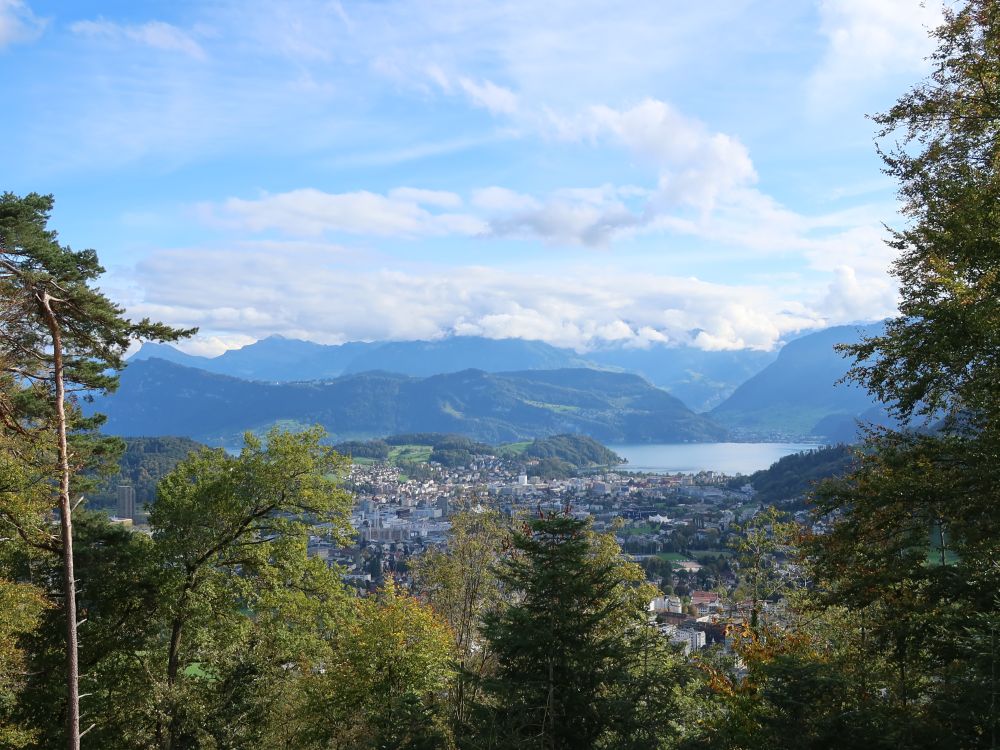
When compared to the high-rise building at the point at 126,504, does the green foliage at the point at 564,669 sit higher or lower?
higher

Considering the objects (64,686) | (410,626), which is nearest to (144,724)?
(64,686)

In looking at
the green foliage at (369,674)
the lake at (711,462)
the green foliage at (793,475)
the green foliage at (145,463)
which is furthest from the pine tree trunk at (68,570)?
the lake at (711,462)

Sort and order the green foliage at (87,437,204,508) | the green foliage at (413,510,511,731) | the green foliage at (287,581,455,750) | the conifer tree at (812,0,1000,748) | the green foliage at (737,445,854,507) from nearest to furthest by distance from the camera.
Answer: the conifer tree at (812,0,1000,748), the green foliage at (287,581,455,750), the green foliage at (413,510,511,731), the green foliage at (737,445,854,507), the green foliage at (87,437,204,508)

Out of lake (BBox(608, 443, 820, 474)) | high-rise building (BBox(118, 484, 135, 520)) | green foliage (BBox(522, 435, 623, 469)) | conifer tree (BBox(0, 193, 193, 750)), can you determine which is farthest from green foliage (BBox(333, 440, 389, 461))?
conifer tree (BBox(0, 193, 193, 750))

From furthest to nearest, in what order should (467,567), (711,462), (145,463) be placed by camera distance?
(711,462)
(145,463)
(467,567)

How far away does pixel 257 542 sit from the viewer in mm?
13281

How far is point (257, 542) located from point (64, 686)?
13.6 ft

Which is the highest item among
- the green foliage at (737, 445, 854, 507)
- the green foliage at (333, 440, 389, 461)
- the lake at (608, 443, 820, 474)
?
the green foliage at (737, 445, 854, 507)

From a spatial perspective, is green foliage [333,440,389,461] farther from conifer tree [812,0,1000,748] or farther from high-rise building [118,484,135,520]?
conifer tree [812,0,1000,748]

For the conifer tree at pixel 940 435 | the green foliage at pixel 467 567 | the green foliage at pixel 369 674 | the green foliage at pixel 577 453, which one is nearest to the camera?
the conifer tree at pixel 940 435

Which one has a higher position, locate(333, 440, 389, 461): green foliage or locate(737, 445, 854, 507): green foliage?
locate(737, 445, 854, 507): green foliage

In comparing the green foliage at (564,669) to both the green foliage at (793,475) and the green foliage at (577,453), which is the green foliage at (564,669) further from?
the green foliage at (577,453)

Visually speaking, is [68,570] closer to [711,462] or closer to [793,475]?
[793,475]

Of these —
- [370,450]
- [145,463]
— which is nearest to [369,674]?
[145,463]
